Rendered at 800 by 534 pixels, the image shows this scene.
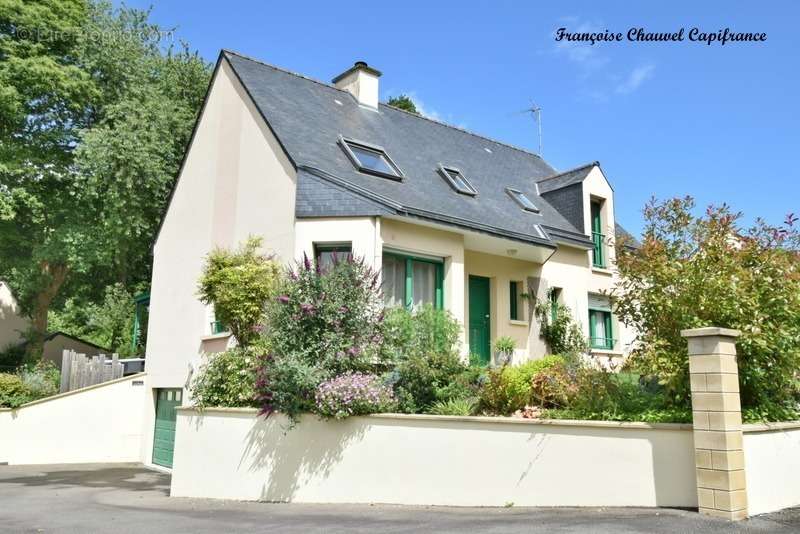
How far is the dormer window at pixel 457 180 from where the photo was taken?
16844 millimetres

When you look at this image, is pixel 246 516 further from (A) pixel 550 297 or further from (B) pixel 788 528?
(A) pixel 550 297

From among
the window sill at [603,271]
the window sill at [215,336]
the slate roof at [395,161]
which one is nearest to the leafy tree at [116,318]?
the window sill at [215,336]

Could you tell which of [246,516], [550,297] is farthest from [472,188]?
[246,516]

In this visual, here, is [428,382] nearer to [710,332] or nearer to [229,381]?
[229,381]

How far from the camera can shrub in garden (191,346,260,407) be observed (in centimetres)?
1138

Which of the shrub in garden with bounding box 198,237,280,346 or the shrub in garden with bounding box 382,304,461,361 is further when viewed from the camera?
the shrub in garden with bounding box 198,237,280,346

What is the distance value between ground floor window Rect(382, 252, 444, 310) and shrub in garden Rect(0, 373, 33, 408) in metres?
11.8

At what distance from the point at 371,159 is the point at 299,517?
30.8 ft

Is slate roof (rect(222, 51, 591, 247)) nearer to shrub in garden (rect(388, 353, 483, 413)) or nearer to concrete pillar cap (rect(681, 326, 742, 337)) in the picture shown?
shrub in garden (rect(388, 353, 483, 413))

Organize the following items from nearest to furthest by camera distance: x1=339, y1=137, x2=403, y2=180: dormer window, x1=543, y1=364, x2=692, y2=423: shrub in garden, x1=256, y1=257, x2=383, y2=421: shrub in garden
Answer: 1. x1=543, y1=364, x2=692, y2=423: shrub in garden
2. x1=256, y1=257, x2=383, y2=421: shrub in garden
3. x1=339, y1=137, x2=403, y2=180: dormer window

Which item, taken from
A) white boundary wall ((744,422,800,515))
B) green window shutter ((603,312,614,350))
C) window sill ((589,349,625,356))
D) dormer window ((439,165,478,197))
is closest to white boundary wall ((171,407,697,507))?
white boundary wall ((744,422,800,515))

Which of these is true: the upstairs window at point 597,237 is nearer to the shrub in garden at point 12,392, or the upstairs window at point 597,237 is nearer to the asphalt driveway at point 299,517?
the asphalt driveway at point 299,517

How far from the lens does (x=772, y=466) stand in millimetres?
8258

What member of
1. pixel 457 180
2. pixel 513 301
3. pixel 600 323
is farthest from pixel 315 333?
pixel 600 323
